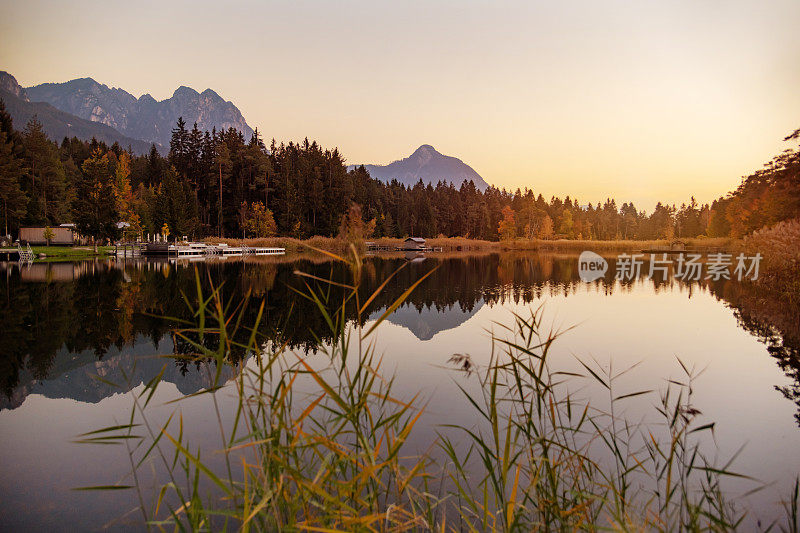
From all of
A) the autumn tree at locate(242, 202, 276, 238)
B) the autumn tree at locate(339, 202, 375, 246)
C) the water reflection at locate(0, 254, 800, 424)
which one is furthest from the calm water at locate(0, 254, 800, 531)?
the autumn tree at locate(242, 202, 276, 238)

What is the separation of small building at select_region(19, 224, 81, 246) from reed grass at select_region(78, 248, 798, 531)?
2491 inches

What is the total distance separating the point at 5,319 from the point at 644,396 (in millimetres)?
15748

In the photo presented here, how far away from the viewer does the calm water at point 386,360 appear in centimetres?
475

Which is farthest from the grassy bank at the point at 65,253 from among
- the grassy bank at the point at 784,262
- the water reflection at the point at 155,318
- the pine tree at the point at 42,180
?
the grassy bank at the point at 784,262

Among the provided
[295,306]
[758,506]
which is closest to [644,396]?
[758,506]

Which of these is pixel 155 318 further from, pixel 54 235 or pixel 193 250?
pixel 54 235

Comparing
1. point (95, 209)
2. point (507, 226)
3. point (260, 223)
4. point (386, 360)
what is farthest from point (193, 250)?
point (507, 226)

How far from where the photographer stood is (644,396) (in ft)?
24.3

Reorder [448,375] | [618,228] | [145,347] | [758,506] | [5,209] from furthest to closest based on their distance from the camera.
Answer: [618,228] → [5,209] → [145,347] → [448,375] → [758,506]

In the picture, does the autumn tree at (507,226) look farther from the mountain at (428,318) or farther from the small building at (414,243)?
the mountain at (428,318)

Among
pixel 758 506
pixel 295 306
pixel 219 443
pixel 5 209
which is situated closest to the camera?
pixel 758 506

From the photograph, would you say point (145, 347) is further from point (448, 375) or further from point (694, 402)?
point (694, 402)

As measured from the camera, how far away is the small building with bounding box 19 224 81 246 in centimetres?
5453

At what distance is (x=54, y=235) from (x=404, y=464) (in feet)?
216
